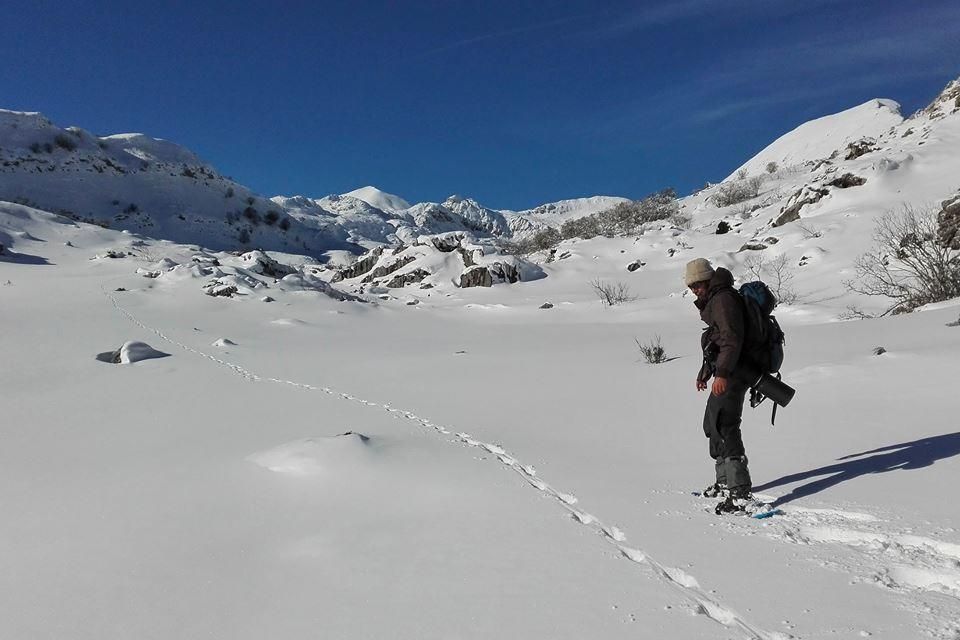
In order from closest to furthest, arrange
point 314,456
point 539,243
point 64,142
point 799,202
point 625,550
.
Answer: point 625,550, point 314,456, point 799,202, point 539,243, point 64,142

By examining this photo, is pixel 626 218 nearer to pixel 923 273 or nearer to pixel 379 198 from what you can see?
pixel 923 273

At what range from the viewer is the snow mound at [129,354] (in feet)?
30.5

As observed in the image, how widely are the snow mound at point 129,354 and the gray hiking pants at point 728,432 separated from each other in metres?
8.91

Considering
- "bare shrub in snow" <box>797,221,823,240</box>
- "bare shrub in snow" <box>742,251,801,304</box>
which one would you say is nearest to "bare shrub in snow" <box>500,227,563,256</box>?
"bare shrub in snow" <box>797,221,823,240</box>

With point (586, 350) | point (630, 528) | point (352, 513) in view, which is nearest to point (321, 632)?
point (352, 513)

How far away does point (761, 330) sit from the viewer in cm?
341

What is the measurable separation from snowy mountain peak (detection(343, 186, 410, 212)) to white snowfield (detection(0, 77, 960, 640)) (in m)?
166

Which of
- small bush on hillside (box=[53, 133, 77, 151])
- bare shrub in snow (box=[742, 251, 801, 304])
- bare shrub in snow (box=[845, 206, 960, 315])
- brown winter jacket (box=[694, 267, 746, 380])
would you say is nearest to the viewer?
brown winter jacket (box=[694, 267, 746, 380])

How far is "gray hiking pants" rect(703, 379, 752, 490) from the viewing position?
11.2 ft

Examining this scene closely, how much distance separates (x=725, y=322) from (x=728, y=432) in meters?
0.66

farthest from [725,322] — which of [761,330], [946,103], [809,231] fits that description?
[946,103]

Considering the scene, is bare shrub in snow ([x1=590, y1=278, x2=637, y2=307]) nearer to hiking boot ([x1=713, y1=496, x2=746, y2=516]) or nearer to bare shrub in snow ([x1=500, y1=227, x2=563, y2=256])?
hiking boot ([x1=713, y1=496, x2=746, y2=516])

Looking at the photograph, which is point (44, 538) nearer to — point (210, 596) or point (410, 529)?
point (210, 596)

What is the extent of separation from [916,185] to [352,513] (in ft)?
80.8
